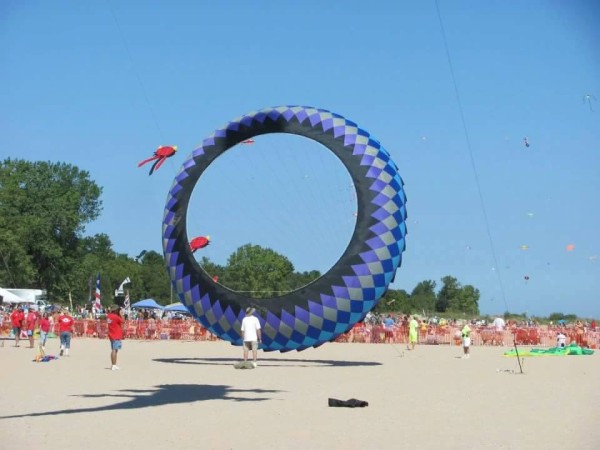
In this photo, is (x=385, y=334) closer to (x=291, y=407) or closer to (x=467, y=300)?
(x=291, y=407)

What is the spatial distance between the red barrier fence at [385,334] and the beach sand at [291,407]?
17335mm

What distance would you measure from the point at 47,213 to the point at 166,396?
5953 cm

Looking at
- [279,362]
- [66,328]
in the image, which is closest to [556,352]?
[279,362]

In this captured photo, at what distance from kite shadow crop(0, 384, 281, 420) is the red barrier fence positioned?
23848 mm

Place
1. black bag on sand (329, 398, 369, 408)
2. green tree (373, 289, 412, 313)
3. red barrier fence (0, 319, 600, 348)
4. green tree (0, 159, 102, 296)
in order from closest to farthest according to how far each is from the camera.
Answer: black bag on sand (329, 398, 369, 408), red barrier fence (0, 319, 600, 348), green tree (0, 159, 102, 296), green tree (373, 289, 412, 313)

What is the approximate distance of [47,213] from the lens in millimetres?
71312

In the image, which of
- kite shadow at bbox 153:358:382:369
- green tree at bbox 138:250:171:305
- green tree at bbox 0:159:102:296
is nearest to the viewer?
kite shadow at bbox 153:358:382:369

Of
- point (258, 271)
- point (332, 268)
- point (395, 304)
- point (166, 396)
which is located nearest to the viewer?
point (166, 396)

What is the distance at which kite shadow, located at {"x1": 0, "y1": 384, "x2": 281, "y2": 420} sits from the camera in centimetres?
1253

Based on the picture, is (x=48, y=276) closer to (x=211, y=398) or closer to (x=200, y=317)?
(x=200, y=317)

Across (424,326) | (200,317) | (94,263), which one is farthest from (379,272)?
(94,263)

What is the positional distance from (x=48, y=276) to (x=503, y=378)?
189 feet

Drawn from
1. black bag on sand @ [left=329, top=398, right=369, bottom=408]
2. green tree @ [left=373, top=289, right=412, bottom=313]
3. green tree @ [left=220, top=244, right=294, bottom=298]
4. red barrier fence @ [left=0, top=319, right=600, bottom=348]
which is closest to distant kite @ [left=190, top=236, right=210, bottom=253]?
green tree @ [left=220, top=244, right=294, bottom=298]

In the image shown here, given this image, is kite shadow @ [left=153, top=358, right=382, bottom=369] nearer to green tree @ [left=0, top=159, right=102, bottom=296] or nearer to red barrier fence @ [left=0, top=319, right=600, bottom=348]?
red barrier fence @ [left=0, top=319, right=600, bottom=348]
